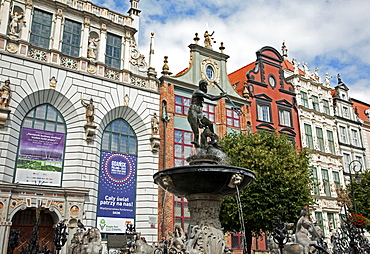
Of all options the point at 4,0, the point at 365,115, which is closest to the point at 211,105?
the point at 4,0

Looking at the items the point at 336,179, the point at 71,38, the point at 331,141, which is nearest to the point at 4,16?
the point at 71,38

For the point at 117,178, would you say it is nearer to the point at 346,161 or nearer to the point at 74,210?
the point at 74,210

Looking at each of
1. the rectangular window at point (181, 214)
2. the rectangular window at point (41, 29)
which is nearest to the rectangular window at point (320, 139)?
the rectangular window at point (181, 214)

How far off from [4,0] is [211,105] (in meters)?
16.1

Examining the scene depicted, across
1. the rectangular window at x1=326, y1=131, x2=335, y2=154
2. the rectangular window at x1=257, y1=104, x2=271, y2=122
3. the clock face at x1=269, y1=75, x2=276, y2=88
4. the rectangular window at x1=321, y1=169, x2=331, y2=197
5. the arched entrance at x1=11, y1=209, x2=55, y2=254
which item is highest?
the clock face at x1=269, y1=75, x2=276, y2=88

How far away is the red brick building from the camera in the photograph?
1268 inches

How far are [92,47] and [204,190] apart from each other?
17016 millimetres

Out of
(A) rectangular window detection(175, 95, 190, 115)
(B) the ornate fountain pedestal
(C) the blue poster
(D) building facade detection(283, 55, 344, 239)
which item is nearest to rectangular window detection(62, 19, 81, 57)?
(C) the blue poster

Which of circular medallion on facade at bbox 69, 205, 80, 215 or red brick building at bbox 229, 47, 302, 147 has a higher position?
red brick building at bbox 229, 47, 302, 147

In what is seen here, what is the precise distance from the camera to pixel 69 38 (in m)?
23.9

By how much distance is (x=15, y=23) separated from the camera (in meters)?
21.9

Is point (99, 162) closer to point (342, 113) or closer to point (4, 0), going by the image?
point (4, 0)

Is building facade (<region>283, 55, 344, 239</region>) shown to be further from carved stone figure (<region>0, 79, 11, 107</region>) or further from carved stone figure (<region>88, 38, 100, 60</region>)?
carved stone figure (<region>0, 79, 11, 107</region>)

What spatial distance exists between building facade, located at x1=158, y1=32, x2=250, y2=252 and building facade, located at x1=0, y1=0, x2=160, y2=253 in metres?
0.96
